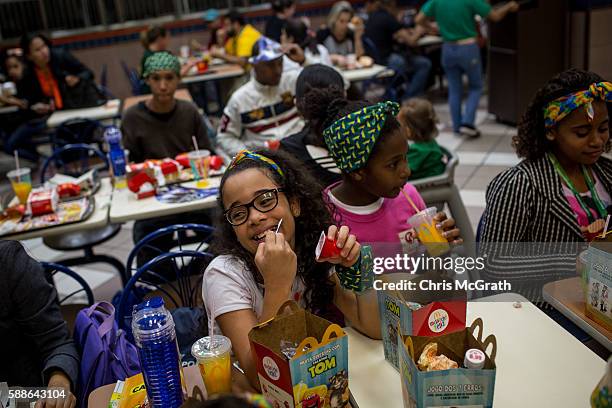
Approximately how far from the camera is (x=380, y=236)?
2.14m

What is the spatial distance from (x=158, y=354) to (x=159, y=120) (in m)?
2.80

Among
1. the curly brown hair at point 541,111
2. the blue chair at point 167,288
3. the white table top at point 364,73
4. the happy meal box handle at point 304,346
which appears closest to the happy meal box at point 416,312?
the happy meal box handle at point 304,346

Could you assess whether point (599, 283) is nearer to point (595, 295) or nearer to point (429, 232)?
point (595, 295)

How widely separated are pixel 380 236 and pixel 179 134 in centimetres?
216

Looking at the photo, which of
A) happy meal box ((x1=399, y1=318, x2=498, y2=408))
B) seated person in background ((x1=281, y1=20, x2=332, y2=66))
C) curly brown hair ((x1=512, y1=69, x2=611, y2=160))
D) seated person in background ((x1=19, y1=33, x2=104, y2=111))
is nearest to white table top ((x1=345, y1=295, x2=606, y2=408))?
happy meal box ((x1=399, y1=318, x2=498, y2=408))

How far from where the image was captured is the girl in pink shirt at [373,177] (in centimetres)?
199

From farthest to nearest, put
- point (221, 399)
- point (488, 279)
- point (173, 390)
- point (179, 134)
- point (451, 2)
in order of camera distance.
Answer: point (451, 2) → point (179, 134) → point (488, 279) → point (173, 390) → point (221, 399)

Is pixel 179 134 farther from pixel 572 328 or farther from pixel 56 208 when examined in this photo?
pixel 572 328

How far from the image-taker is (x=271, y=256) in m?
1.47

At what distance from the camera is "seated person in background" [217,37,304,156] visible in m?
3.86

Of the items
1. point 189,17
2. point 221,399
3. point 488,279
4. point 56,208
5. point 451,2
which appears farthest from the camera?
point 189,17

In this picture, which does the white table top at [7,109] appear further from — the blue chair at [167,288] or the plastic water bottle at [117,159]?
the blue chair at [167,288]

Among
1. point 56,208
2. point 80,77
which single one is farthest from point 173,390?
point 80,77

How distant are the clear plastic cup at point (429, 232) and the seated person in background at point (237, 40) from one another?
16.3 feet
